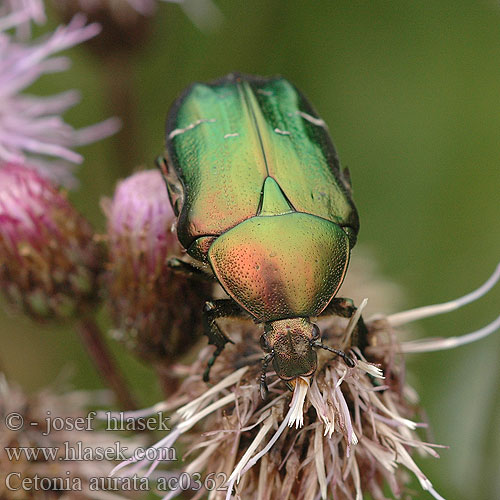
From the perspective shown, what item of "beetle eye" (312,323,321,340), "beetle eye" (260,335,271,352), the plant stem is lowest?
→ the plant stem

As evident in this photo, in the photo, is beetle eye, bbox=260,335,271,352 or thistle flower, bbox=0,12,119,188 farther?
thistle flower, bbox=0,12,119,188

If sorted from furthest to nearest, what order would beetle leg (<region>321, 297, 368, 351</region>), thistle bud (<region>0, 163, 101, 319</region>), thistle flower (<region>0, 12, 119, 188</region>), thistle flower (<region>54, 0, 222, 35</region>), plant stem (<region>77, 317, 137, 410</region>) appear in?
thistle flower (<region>54, 0, 222, 35</region>)
thistle flower (<region>0, 12, 119, 188</region>)
plant stem (<region>77, 317, 137, 410</region>)
thistle bud (<region>0, 163, 101, 319</region>)
beetle leg (<region>321, 297, 368, 351</region>)

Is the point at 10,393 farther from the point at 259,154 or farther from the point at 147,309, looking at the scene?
the point at 259,154

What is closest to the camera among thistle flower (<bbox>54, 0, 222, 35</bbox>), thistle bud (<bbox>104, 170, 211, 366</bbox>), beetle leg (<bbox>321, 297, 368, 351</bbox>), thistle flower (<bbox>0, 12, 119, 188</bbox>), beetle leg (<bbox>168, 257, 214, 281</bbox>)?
beetle leg (<bbox>321, 297, 368, 351</bbox>)

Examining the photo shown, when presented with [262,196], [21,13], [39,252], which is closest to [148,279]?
[39,252]

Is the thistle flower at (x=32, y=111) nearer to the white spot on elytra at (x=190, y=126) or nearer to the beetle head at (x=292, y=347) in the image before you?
the white spot on elytra at (x=190, y=126)

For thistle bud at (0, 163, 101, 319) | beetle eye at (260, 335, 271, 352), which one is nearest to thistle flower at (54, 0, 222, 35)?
thistle bud at (0, 163, 101, 319)

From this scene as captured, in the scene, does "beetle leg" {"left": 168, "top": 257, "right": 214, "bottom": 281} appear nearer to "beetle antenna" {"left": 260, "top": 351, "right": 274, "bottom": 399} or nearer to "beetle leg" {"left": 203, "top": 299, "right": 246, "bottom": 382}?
"beetle leg" {"left": 203, "top": 299, "right": 246, "bottom": 382}
